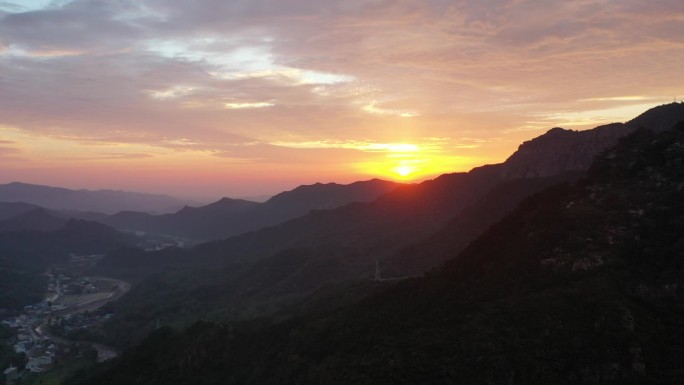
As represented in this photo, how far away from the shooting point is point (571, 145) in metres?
103

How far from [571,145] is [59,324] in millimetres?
126468

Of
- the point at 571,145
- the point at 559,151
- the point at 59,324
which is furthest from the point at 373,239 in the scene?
the point at 59,324

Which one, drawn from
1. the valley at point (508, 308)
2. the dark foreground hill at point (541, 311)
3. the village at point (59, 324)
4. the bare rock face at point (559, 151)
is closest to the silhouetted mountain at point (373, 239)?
the valley at point (508, 308)

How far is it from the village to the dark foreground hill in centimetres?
4948

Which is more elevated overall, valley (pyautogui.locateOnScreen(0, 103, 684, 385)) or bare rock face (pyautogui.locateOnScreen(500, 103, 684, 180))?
bare rock face (pyautogui.locateOnScreen(500, 103, 684, 180))

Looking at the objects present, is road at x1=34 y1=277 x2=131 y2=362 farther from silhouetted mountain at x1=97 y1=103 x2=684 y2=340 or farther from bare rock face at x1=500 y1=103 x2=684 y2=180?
bare rock face at x1=500 y1=103 x2=684 y2=180

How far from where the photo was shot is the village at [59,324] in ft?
309

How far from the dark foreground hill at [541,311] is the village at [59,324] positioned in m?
49.5

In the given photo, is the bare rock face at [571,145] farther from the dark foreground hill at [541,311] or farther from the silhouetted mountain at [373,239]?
the dark foreground hill at [541,311]

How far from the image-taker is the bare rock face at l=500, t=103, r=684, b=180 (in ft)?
296

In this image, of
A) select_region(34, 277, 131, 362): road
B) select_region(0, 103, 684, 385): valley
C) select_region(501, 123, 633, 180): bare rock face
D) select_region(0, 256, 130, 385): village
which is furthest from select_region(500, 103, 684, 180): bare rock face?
select_region(0, 256, 130, 385): village

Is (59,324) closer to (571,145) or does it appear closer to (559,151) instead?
(559,151)

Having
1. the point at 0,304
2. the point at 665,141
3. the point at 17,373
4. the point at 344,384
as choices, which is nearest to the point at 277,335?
the point at 344,384

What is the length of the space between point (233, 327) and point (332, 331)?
25227mm
